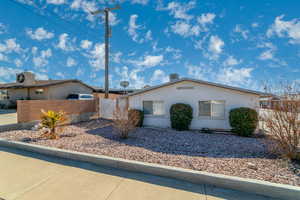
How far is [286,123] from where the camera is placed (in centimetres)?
389

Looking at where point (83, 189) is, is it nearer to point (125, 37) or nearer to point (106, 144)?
point (106, 144)


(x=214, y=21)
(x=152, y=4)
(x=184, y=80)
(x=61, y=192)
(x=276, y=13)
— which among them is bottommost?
(x=61, y=192)

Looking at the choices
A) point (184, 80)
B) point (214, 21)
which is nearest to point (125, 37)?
point (214, 21)

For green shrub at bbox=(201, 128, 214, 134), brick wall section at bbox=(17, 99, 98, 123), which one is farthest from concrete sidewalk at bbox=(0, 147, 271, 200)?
green shrub at bbox=(201, 128, 214, 134)

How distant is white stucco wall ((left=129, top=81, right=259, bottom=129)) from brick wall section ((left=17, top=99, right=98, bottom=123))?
12.2 feet

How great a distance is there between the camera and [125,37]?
15.3 m

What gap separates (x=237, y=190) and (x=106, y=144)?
4.22 meters

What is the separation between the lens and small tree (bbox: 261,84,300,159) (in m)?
3.77

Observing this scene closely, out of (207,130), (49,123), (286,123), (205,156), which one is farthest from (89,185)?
(207,130)

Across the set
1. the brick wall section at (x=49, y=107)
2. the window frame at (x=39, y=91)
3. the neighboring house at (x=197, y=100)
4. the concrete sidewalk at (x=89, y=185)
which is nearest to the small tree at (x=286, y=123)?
the concrete sidewalk at (x=89, y=185)

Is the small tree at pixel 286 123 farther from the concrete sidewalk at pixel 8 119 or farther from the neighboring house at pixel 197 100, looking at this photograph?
the concrete sidewalk at pixel 8 119

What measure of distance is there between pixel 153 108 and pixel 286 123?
656cm

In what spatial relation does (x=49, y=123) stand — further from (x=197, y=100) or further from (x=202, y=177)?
(x=197, y=100)

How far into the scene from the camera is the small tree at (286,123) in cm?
377
